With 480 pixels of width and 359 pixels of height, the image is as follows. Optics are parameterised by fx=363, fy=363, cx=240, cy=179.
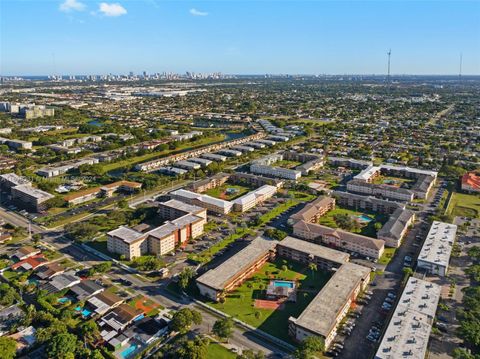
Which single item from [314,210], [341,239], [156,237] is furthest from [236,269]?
[314,210]

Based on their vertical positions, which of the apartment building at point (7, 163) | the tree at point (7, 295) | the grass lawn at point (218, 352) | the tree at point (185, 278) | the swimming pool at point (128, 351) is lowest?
the grass lawn at point (218, 352)

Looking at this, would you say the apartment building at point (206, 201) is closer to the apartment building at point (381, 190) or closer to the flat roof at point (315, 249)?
the flat roof at point (315, 249)

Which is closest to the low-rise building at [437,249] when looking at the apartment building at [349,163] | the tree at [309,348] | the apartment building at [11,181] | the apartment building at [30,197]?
the tree at [309,348]

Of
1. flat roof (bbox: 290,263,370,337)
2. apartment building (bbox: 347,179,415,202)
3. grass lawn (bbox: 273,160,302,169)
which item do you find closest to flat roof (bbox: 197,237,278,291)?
flat roof (bbox: 290,263,370,337)

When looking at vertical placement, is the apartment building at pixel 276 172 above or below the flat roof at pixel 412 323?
above

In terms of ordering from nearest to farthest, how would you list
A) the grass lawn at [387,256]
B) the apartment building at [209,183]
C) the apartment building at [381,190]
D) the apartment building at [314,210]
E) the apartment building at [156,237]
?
1. the grass lawn at [387,256]
2. the apartment building at [156,237]
3. the apartment building at [314,210]
4. the apartment building at [381,190]
5. the apartment building at [209,183]

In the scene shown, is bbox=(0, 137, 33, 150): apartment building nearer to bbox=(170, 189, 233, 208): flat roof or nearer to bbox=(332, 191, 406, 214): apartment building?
bbox=(170, 189, 233, 208): flat roof
